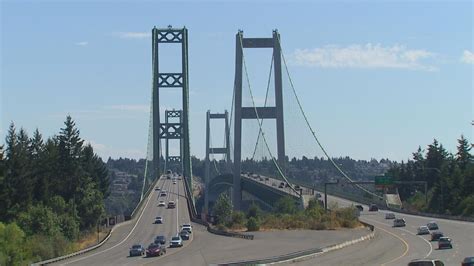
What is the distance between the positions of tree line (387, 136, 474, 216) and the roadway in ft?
62.0

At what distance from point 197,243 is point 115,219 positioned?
34424 mm

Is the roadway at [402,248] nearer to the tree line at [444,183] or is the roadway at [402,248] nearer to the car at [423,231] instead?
the car at [423,231]

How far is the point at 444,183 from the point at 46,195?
41829 millimetres

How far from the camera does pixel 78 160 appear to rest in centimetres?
10862

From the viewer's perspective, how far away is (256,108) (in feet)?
397

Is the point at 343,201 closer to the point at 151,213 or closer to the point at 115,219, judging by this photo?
the point at 151,213

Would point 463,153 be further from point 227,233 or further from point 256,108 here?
point 227,233

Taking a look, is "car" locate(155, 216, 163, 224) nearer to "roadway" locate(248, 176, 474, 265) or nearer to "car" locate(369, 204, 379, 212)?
"car" locate(369, 204, 379, 212)

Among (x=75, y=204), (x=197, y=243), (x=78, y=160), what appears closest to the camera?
(x=197, y=243)

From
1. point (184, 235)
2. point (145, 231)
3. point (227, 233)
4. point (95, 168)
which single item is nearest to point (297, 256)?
point (227, 233)

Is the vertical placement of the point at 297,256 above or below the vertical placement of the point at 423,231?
below

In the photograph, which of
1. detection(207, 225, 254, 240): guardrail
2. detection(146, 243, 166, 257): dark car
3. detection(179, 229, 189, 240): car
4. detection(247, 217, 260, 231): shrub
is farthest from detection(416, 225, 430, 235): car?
detection(146, 243, 166, 257): dark car

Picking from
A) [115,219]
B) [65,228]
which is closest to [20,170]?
[65,228]

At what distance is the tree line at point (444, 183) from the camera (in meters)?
108
